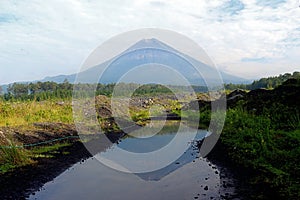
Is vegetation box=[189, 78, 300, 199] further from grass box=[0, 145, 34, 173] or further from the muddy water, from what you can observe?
grass box=[0, 145, 34, 173]

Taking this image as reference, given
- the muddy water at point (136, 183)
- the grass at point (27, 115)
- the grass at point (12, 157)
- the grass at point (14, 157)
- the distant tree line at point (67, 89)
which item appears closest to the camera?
the muddy water at point (136, 183)

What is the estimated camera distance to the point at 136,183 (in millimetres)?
10547

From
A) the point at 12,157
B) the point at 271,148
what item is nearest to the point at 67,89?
the point at 12,157

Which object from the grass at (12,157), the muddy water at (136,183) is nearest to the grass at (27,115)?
the grass at (12,157)

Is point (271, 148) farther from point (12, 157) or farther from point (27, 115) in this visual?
point (27, 115)

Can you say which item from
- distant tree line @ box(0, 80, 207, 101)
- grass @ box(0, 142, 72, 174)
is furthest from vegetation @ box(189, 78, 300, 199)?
distant tree line @ box(0, 80, 207, 101)

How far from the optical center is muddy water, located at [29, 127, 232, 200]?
30.5 ft

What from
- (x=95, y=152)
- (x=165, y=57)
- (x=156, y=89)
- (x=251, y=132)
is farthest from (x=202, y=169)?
(x=156, y=89)

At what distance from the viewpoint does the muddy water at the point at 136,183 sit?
366 inches

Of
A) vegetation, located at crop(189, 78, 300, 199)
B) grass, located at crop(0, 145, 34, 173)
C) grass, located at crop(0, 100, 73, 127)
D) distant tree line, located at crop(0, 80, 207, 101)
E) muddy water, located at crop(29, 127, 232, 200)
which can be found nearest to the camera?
vegetation, located at crop(189, 78, 300, 199)

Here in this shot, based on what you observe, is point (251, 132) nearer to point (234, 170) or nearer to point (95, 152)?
point (234, 170)

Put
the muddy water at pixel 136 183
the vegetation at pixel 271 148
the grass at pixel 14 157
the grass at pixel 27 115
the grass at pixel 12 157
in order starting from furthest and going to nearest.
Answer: the grass at pixel 27 115
the grass at pixel 12 157
the grass at pixel 14 157
the muddy water at pixel 136 183
the vegetation at pixel 271 148

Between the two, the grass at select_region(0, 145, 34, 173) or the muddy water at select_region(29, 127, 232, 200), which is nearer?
the muddy water at select_region(29, 127, 232, 200)

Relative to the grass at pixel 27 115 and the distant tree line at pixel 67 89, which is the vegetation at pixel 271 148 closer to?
the grass at pixel 27 115
